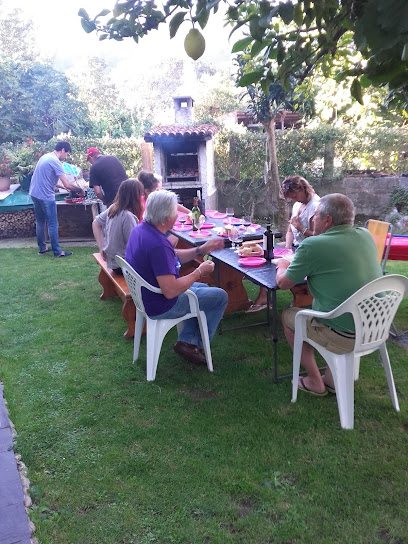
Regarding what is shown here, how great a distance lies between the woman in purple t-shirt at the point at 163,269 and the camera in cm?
311

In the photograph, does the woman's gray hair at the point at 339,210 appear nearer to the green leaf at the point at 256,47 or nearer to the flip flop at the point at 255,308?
the green leaf at the point at 256,47

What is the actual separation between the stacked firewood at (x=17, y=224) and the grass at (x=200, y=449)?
A: 5.73 m

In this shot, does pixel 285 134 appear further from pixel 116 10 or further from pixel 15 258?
pixel 116 10

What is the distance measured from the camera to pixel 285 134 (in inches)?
419

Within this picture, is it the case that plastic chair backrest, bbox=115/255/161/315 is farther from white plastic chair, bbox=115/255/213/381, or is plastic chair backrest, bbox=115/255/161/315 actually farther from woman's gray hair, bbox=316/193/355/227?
woman's gray hair, bbox=316/193/355/227

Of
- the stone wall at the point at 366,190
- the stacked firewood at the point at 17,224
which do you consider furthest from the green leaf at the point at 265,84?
the stone wall at the point at 366,190

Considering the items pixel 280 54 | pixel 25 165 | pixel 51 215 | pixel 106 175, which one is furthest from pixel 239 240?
pixel 25 165

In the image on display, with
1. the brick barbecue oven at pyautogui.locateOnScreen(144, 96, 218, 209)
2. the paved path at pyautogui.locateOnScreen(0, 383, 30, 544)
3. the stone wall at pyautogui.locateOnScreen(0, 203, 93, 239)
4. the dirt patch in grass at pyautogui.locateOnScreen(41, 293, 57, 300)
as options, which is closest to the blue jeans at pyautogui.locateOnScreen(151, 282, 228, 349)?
the paved path at pyautogui.locateOnScreen(0, 383, 30, 544)

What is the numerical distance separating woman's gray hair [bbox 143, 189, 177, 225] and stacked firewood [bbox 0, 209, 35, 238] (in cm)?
678

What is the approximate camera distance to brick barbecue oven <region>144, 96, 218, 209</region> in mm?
9289

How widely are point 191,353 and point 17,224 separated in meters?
7.09

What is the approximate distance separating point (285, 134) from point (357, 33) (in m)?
10.2

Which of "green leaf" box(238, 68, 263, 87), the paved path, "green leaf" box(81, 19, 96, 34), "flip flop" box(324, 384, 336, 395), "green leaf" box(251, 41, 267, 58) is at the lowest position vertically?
the paved path

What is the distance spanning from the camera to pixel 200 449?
8.55 feet
